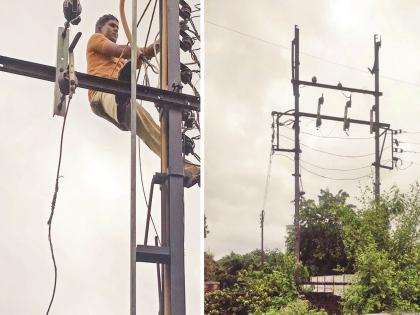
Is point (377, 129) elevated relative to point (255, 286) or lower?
elevated

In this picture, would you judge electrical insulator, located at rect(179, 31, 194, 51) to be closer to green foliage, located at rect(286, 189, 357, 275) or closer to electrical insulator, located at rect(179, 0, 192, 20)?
electrical insulator, located at rect(179, 0, 192, 20)

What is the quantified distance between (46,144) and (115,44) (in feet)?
1.70

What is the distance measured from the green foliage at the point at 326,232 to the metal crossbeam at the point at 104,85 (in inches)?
30.2

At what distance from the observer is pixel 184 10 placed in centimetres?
299

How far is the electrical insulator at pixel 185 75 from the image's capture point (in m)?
2.91

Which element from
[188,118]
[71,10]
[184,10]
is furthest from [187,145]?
[71,10]

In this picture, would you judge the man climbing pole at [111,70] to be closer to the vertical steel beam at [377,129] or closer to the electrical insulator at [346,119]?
the electrical insulator at [346,119]

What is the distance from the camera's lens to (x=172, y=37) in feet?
9.43

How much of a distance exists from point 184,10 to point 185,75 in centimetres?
30

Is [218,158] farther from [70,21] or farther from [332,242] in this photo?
[70,21]

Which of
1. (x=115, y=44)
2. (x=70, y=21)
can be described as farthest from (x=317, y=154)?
(x=70, y=21)

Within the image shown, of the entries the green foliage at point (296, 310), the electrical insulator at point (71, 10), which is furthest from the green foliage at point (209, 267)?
the electrical insulator at point (71, 10)

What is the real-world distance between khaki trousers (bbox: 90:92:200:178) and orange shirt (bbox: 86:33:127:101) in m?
0.04

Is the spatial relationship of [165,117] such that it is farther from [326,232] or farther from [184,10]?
[326,232]
